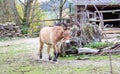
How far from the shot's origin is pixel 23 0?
25203 mm

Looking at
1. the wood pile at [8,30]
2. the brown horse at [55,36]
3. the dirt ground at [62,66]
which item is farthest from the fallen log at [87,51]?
the wood pile at [8,30]

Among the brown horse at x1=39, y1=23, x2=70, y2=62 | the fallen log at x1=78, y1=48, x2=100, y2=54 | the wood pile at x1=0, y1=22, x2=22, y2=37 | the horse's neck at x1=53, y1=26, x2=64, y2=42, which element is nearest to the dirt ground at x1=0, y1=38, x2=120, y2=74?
the brown horse at x1=39, y1=23, x2=70, y2=62

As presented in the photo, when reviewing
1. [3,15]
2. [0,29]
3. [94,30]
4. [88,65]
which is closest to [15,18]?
[3,15]

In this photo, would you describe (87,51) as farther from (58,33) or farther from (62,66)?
(62,66)

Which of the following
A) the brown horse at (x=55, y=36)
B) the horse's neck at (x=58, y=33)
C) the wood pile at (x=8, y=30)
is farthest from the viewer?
the wood pile at (x=8, y=30)

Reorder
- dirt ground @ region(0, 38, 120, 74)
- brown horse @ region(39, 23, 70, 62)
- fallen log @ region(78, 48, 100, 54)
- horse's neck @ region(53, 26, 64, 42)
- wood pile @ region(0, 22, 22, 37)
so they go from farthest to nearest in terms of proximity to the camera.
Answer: wood pile @ region(0, 22, 22, 37)
fallen log @ region(78, 48, 100, 54)
horse's neck @ region(53, 26, 64, 42)
brown horse @ region(39, 23, 70, 62)
dirt ground @ region(0, 38, 120, 74)

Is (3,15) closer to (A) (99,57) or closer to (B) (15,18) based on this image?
(B) (15,18)

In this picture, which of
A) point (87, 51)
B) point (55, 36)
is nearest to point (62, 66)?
point (55, 36)

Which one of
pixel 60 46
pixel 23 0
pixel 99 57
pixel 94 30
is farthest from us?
pixel 23 0

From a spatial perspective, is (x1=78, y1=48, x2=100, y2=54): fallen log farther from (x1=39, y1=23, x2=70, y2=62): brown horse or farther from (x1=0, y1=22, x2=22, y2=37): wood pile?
(x1=0, y1=22, x2=22, y2=37): wood pile

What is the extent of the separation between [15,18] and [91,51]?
15.2 meters

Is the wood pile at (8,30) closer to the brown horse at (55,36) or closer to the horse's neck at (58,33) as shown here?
the brown horse at (55,36)

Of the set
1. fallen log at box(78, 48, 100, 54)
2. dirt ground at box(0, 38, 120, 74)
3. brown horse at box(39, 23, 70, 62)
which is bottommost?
dirt ground at box(0, 38, 120, 74)

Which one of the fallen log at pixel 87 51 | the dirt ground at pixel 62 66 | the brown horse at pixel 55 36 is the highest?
the brown horse at pixel 55 36
